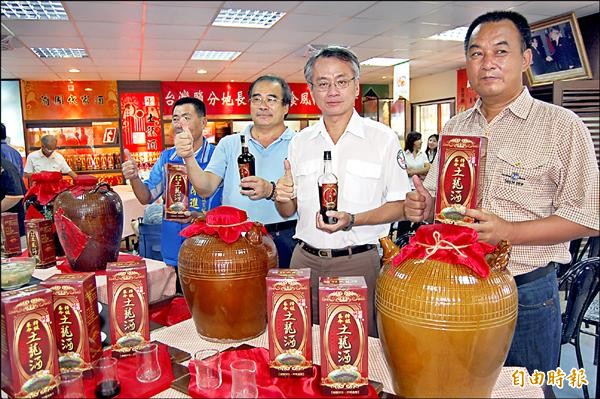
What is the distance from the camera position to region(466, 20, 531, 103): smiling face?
1.22 metres

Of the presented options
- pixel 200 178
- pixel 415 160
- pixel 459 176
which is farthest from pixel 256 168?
pixel 415 160

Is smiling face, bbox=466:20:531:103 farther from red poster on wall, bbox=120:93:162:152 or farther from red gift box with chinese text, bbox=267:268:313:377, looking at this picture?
red poster on wall, bbox=120:93:162:152

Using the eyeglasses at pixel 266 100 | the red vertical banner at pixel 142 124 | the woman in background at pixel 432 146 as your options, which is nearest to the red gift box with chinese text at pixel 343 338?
the eyeglasses at pixel 266 100

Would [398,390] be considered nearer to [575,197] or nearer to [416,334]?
[416,334]

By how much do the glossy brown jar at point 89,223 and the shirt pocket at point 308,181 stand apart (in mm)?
712

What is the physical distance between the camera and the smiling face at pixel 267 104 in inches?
82.7

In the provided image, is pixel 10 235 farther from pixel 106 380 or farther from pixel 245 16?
pixel 245 16

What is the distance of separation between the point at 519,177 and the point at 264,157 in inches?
47.8

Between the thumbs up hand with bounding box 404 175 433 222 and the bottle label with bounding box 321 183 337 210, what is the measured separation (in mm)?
257

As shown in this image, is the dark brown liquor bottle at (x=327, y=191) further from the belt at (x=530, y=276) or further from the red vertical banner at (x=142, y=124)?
the red vertical banner at (x=142, y=124)

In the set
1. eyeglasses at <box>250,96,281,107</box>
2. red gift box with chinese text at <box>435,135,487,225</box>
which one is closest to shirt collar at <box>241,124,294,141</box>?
eyeglasses at <box>250,96,281,107</box>

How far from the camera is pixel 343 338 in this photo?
1039 millimetres

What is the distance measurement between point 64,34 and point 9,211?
2.59 feet

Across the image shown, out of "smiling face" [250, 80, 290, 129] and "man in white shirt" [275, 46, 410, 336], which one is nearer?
"man in white shirt" [275, 46, 410, 336]
